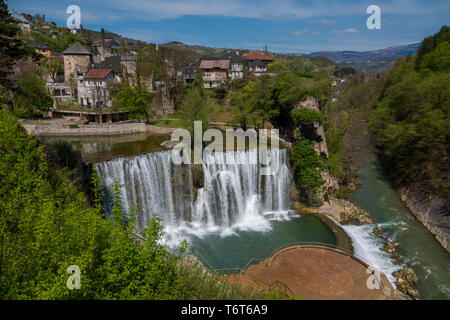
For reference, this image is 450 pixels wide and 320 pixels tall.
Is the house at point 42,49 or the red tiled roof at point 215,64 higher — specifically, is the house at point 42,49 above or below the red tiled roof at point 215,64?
above

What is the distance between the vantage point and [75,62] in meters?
54.1

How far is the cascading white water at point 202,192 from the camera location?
2168 cm

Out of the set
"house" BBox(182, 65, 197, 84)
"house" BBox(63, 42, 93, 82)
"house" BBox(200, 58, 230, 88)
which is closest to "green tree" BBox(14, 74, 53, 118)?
"house" BBox(63, 42, 93, 82)

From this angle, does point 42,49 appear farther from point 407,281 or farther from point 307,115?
point 407,281

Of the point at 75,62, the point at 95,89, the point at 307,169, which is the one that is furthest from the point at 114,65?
the point at 307,169

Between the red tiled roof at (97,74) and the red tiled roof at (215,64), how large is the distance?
17.1 metres

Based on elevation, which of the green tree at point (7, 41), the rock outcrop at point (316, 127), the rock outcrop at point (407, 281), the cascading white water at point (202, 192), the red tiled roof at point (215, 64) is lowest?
the rock outcrop at point (407, 281)

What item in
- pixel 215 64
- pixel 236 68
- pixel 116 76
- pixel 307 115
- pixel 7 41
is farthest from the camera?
pixel 236 68

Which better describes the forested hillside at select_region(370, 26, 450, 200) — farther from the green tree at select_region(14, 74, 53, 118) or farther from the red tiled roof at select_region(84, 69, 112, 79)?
the red tiled roof at select_region(84, 69, 112, 79)

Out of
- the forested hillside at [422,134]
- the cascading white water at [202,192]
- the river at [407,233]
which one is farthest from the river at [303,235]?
the forested hillside at [422,134]

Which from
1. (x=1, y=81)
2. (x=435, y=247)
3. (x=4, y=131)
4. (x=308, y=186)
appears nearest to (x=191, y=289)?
(x=4, y=131)

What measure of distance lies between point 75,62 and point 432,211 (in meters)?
60.9

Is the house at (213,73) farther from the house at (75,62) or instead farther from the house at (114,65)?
the house at (75,62)

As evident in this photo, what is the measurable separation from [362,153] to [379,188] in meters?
10.7
